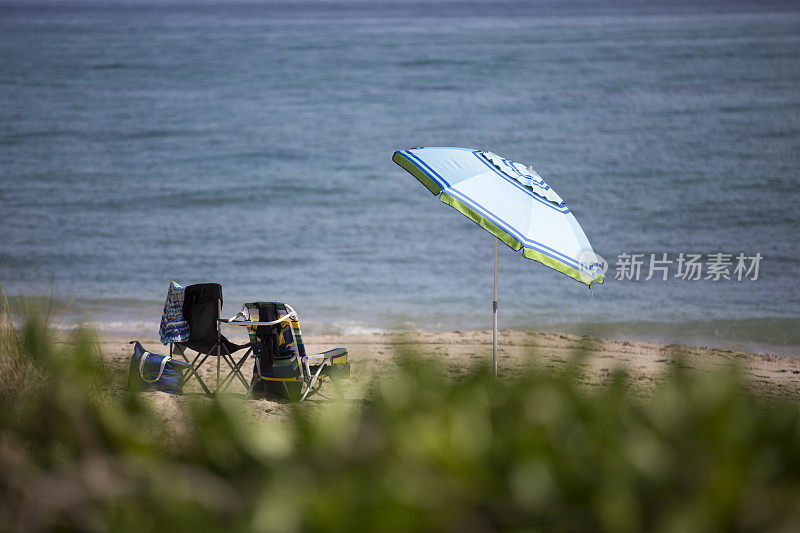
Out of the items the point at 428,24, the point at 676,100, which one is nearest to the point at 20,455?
the point at 676,100

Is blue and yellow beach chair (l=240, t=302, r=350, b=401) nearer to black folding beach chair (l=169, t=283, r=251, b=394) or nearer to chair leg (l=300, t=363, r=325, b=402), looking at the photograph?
chair leg (l=300, t=363, r=325, b=402)

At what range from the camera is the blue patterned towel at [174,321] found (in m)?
5.63

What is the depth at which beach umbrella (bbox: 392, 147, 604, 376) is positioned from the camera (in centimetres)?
457

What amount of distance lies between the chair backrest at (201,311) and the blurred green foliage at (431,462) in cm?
393

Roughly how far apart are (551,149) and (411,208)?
711 cm

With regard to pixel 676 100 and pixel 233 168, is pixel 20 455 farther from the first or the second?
pixel 676 100

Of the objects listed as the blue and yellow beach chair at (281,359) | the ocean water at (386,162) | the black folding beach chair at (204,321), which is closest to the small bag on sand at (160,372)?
the black folding beach chair at (204,321)

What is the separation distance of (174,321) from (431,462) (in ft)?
14.9

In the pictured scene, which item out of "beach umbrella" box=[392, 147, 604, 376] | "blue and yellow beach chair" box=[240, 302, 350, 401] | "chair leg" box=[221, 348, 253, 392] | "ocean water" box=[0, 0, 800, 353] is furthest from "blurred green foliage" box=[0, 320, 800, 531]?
"ocean water" box=[0, 0, 800, 353]


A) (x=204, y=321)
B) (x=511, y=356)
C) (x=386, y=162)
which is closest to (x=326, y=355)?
(x=204, y=321)

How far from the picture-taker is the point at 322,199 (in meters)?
17.9

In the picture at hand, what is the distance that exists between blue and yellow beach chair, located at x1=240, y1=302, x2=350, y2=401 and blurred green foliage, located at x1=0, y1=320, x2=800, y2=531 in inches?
145

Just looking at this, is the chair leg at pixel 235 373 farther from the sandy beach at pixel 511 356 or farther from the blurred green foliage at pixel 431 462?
the blurred green foliage at pixel 431 462

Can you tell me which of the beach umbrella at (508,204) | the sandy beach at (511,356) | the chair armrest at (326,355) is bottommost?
the sandy beach at (511,356)
